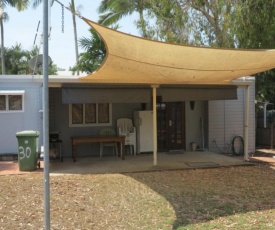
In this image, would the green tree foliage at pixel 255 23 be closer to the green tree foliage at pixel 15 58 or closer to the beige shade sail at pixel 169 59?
the beige shade sail at pixel 169 59

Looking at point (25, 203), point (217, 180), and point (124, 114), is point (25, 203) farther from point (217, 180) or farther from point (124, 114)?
point (124, 114)

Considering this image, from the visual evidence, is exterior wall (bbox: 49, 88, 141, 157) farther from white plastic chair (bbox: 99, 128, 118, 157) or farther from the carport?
the carport

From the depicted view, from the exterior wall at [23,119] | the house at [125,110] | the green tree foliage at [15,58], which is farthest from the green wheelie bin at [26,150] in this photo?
the green tree foliage at [15,58]

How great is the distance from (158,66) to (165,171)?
314 centimetres

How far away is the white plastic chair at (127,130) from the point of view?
11.9 metres

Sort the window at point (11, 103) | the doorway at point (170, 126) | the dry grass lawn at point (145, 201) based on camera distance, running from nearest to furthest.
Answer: the dry grass lawn at point (145, 201) < the window at point (11, 103) < the doorway at point (170, 126)

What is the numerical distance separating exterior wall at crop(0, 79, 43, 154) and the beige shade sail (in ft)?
11.9

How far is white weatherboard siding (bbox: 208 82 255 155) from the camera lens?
42.0ft

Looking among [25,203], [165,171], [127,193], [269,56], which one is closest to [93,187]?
[127,193]

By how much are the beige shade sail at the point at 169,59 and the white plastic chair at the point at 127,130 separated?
12.4 ft

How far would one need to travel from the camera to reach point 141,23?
15.8m

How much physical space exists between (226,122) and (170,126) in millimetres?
2032

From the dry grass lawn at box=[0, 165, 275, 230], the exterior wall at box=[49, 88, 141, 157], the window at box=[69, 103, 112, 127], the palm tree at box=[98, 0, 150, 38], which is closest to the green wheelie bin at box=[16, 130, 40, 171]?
the dry grass lawn at box=[0, 165, 275, 230]

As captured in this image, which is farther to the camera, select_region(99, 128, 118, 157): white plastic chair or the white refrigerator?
the white refrigerator
